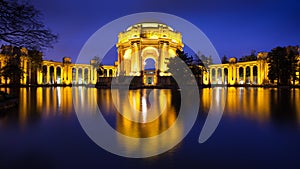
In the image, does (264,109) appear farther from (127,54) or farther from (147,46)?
(127,54)

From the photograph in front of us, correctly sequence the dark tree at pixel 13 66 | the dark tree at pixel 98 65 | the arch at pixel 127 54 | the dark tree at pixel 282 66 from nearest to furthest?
the dark tree at pixel 13 66
the dark tree at pixel 282 66
the dark tree at pixel 98 65
the arch at pixel 127 54

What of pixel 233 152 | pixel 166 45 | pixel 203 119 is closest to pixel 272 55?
pixel 166 45

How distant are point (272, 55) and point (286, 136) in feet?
172

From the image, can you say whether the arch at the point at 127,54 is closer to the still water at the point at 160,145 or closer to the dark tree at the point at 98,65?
the dark tree at the point at 98,65

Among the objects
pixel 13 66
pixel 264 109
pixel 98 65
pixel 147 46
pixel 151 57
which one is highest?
pixel 147 46

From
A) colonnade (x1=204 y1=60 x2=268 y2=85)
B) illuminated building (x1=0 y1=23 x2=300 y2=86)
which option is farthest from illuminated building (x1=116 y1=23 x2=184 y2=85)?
colonnade (x1=204 y1=60 x2=268 y2=85)

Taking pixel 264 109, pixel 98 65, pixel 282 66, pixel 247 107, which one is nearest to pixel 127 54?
pixel 98 65

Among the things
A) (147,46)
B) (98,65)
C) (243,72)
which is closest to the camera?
(98,65)

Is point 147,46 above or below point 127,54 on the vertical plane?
above

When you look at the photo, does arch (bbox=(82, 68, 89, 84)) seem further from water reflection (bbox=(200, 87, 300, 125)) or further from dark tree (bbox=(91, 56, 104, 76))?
water reflection (bbox=(200, 87, 300, 125))

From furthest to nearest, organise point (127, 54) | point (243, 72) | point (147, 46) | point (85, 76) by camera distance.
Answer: point (85, 76) → point (243, 72) → point (127, 54) → point (147, 46)

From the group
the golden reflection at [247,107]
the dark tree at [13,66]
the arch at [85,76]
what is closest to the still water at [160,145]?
the golden reflection at [247,107]

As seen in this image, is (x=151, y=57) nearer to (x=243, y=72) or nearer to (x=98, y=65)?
(x=98, y=65)

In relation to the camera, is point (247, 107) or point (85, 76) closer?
point (247, 107)
